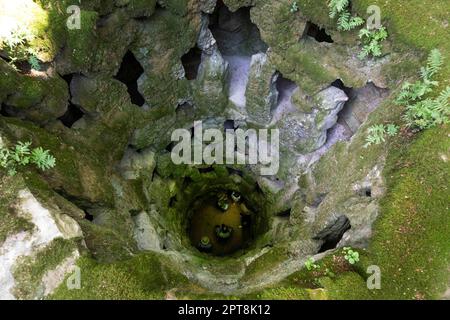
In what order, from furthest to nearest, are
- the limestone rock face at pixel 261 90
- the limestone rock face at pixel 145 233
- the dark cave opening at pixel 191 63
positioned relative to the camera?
the dark cave opening at pixel 191 63 < the limestone rock face at pixel 261 90 < the limestone rock face at pixel 145 233

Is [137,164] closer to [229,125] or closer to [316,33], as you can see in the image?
[229,125]

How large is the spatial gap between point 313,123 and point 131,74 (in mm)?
4995

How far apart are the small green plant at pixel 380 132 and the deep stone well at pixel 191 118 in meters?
0.52

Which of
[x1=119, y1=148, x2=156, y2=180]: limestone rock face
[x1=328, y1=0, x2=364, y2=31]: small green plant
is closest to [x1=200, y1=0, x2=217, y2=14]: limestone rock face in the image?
[x1=328, y1=0, x2=364, y2=31]: small green plant

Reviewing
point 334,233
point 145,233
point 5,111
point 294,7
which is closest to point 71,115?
point 5,111

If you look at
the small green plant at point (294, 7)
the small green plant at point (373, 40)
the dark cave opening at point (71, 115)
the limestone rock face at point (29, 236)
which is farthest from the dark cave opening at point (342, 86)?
the limestone rock face at point (29, 236)

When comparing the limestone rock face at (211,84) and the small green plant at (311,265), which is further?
the limestone rock face at (211,84)

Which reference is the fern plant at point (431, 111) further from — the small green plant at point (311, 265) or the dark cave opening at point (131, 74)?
the dark cave opening at point (131, 74)

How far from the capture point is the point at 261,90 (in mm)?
9719

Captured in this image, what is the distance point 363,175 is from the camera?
7.17 meters

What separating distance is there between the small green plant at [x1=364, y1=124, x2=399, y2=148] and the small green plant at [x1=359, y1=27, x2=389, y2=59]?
60.9 inches

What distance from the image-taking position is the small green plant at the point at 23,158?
5.83m

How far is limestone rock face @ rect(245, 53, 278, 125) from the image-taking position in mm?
9320
